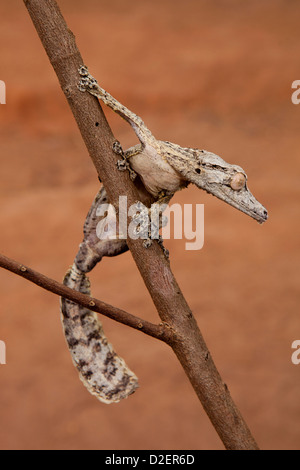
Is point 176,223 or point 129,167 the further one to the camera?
point 176,223

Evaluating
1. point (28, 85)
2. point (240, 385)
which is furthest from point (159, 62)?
point (240, 385)

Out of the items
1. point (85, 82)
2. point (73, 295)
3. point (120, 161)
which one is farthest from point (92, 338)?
point (85, 82)

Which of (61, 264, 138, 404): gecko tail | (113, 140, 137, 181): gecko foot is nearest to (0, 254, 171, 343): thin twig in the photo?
(61, 264, 138, 404): gecko tail

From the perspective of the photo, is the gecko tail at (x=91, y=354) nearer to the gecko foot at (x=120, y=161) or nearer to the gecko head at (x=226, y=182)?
the gecko foot at (x=120, y=161)

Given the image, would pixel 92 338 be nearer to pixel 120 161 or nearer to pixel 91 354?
pixel 91 354

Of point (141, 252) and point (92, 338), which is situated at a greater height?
point (141, 252)

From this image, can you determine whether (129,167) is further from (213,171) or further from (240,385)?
(240,385)
